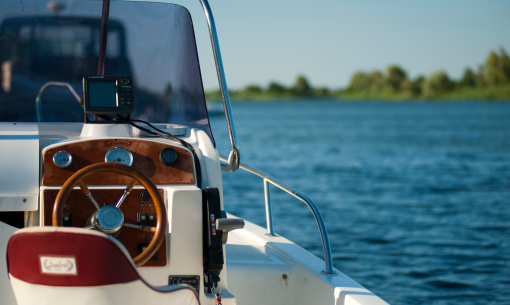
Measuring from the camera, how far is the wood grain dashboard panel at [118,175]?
2.17 meters

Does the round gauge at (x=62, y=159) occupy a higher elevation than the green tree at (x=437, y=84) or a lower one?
lower

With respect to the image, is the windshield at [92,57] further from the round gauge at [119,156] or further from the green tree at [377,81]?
the green tree at [377,81]

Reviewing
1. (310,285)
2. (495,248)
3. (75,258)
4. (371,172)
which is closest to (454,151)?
(371,172)

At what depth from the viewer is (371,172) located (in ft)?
57.7

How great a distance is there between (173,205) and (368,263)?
5.85 m

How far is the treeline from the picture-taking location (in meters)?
87.2

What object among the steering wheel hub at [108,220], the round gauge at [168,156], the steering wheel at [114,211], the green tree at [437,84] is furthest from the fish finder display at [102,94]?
the green tree at [437,84]

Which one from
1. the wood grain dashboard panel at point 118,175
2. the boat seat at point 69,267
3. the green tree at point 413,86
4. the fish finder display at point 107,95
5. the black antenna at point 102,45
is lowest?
the boat seat at point 69,267

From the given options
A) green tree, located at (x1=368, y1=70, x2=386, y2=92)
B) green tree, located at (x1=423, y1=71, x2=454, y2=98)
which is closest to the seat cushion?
green tree, located at (x1=423, y1=71, x2=454, y2=98)

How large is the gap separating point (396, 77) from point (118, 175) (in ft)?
346

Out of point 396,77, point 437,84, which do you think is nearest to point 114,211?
point 437,84

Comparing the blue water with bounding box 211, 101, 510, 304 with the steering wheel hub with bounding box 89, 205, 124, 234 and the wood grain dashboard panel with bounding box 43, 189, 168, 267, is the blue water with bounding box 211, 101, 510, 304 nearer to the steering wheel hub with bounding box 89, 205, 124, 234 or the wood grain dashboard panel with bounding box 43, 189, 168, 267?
the wood grain dashboard panel with bounding box 43, 189, 168, 267

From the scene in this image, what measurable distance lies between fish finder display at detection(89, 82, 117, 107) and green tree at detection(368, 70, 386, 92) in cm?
10772

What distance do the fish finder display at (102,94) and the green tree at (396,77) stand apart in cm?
10351
